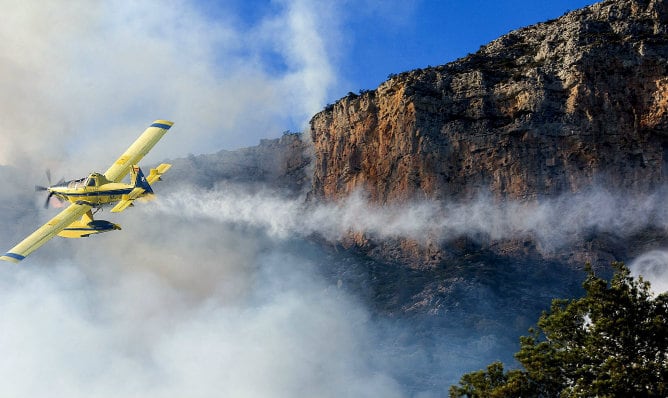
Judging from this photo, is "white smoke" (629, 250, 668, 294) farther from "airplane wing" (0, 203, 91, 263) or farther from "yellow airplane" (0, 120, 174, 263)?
"airplane wing" (0, 203, 91, 263)

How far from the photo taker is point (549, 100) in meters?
76.7

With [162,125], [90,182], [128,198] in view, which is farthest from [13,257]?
[162,125]

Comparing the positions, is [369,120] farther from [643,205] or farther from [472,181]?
[643,205]

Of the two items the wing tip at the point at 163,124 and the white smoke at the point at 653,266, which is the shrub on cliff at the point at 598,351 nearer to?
the white smoke at the point at 653,266

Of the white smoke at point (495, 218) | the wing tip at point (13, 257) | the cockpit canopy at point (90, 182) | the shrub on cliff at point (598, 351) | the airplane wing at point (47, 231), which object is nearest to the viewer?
the shrub on cliff at point (598, 351)

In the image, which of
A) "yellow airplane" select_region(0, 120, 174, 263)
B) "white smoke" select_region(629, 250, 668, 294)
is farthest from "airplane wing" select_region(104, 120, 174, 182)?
"white smoke" select_region(629, 250, 668, 294)

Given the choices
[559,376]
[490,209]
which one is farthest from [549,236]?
[559,376]

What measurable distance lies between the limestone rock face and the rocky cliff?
8 centimetres

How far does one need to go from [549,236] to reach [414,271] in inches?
415

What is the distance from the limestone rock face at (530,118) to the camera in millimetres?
75000

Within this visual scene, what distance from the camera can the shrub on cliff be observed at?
3388 centimetres

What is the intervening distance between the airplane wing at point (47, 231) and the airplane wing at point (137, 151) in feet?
16.5

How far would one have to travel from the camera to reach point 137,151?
73125 millimetres

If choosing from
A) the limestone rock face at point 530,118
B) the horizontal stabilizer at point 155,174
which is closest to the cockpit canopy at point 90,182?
the horizontal stabilizer at point 155,174
